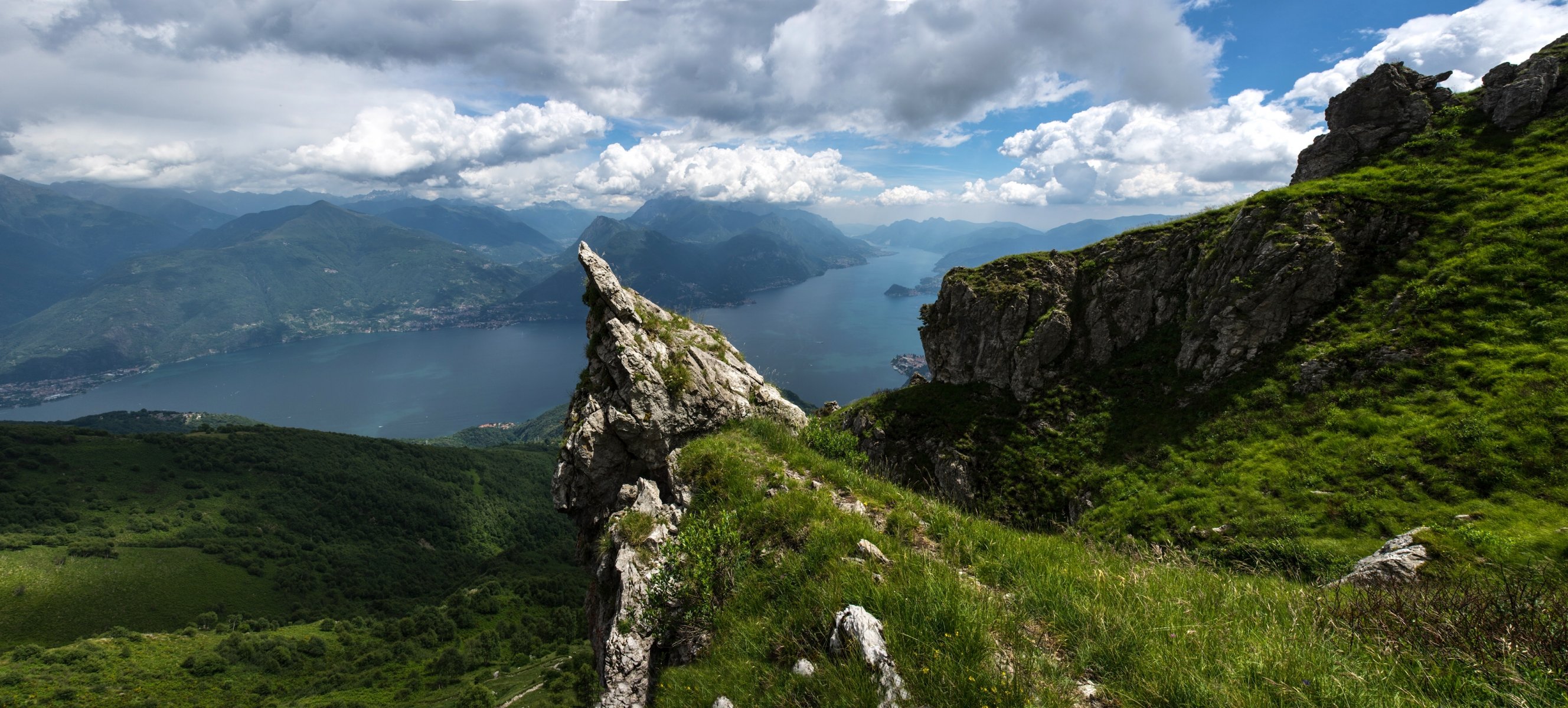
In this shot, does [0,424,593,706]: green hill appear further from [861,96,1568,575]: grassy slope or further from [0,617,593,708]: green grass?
[861,96,1568,575]: grassy slope

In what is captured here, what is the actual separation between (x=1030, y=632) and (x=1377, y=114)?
33.0m

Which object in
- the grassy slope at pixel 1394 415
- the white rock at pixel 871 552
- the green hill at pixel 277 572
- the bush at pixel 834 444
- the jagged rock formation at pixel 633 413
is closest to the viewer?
the white rock at pixel 871 552

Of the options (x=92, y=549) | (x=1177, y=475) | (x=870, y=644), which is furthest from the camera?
(x=92, y=549)

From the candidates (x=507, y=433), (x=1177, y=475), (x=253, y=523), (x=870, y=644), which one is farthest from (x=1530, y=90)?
(x=507, y=433)

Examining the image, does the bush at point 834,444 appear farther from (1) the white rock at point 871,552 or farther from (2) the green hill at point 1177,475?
(1) the white rock at point 871,552

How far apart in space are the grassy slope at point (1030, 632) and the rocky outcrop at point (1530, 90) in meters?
28.3

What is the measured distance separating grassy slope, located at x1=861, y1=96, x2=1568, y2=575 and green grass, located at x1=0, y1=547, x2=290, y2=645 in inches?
5035

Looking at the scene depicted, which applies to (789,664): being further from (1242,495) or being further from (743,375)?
(1242,495)

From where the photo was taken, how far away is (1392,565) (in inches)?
283

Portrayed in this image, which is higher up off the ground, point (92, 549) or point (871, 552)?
point (871, 552)

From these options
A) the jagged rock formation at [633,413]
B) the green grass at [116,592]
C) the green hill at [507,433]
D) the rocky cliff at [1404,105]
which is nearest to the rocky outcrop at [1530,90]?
the rocky cliff at [1404,105]

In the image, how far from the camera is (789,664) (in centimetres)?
495

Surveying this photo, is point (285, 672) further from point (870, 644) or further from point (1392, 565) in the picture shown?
point (1392, 565)

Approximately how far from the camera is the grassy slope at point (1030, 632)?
3.22 m
